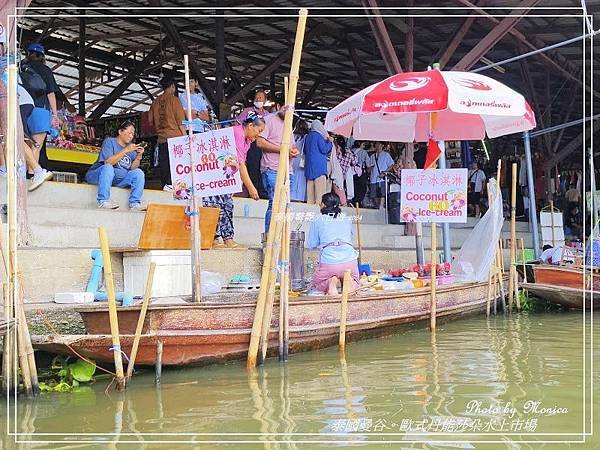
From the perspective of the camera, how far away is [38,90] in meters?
7.57

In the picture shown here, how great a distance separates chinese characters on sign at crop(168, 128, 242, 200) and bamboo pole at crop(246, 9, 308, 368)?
39cm

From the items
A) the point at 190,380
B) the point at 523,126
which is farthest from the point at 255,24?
the point at 190,380

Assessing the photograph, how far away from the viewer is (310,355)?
625 cm

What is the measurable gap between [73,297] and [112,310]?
1.33 m

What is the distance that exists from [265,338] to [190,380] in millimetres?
Answer: 668

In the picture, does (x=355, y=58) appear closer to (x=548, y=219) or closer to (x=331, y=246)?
(x=548, y=219)

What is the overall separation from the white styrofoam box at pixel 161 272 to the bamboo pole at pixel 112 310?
1348mm

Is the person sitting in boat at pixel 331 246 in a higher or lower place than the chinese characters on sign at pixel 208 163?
lower

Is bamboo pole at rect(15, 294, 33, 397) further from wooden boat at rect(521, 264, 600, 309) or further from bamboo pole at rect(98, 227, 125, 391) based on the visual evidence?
wooden boat at rect(521, 264, 600, 309)

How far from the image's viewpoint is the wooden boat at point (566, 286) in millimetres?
9266

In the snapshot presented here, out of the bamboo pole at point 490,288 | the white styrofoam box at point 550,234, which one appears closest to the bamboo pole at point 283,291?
the bamboo pole at point 490,288

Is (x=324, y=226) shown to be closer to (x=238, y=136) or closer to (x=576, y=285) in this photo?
(x=238, y=136)

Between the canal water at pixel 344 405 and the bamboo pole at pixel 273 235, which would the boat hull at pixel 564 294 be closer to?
the canal water at pixel 344 405

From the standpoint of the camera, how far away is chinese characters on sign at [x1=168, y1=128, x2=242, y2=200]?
5.78 metres
